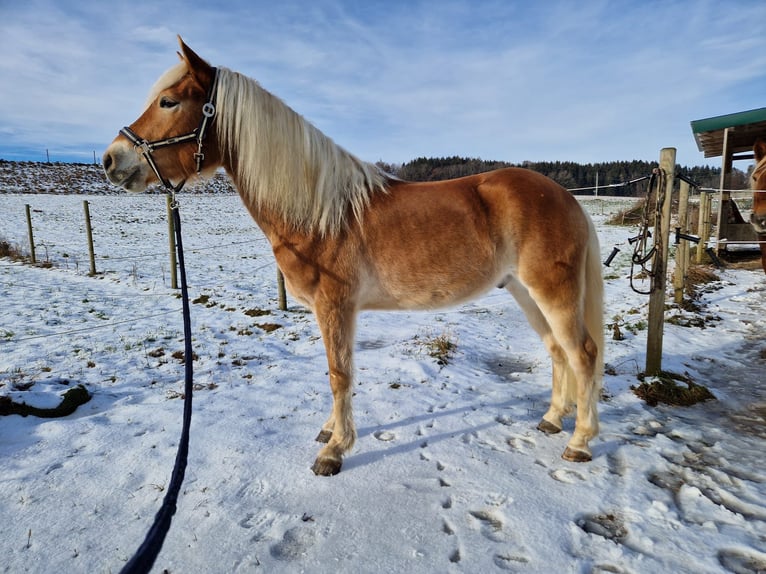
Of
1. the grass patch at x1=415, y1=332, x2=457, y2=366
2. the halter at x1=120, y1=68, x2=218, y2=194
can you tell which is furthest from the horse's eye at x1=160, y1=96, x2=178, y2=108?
the grass patch at x1=415, y1=332, x2=457, y2=366

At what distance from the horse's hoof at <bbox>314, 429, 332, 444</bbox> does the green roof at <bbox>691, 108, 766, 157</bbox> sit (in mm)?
12947

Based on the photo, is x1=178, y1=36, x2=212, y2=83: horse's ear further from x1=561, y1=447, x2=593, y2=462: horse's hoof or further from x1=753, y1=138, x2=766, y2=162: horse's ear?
x1=753, y1=138, x2=766, y2=162: horse's ear

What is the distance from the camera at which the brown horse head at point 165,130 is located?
102 inches

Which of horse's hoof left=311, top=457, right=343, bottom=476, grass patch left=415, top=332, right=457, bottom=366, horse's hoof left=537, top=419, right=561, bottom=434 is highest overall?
grass patch left=415, top=332, right=457, bottom=366

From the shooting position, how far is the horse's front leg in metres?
2.81

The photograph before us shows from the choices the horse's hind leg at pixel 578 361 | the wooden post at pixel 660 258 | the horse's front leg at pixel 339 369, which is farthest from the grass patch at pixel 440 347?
the wooden post at pixel 660 258

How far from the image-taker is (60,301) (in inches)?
289

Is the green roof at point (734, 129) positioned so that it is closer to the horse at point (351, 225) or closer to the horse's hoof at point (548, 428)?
the horse at point (351, 225)

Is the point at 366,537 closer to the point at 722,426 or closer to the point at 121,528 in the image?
the point at 121,528

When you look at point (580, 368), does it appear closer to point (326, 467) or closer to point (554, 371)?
point (554, 371)

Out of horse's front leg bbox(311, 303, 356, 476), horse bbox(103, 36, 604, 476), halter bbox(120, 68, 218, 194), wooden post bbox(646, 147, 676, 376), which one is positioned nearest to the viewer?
halter bbox(120, 68, 218, 194)

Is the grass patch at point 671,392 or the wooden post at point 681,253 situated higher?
the wooden post at point 681,253

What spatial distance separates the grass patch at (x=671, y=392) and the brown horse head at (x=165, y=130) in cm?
436

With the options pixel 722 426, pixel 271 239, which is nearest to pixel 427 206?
pixel 271 239
